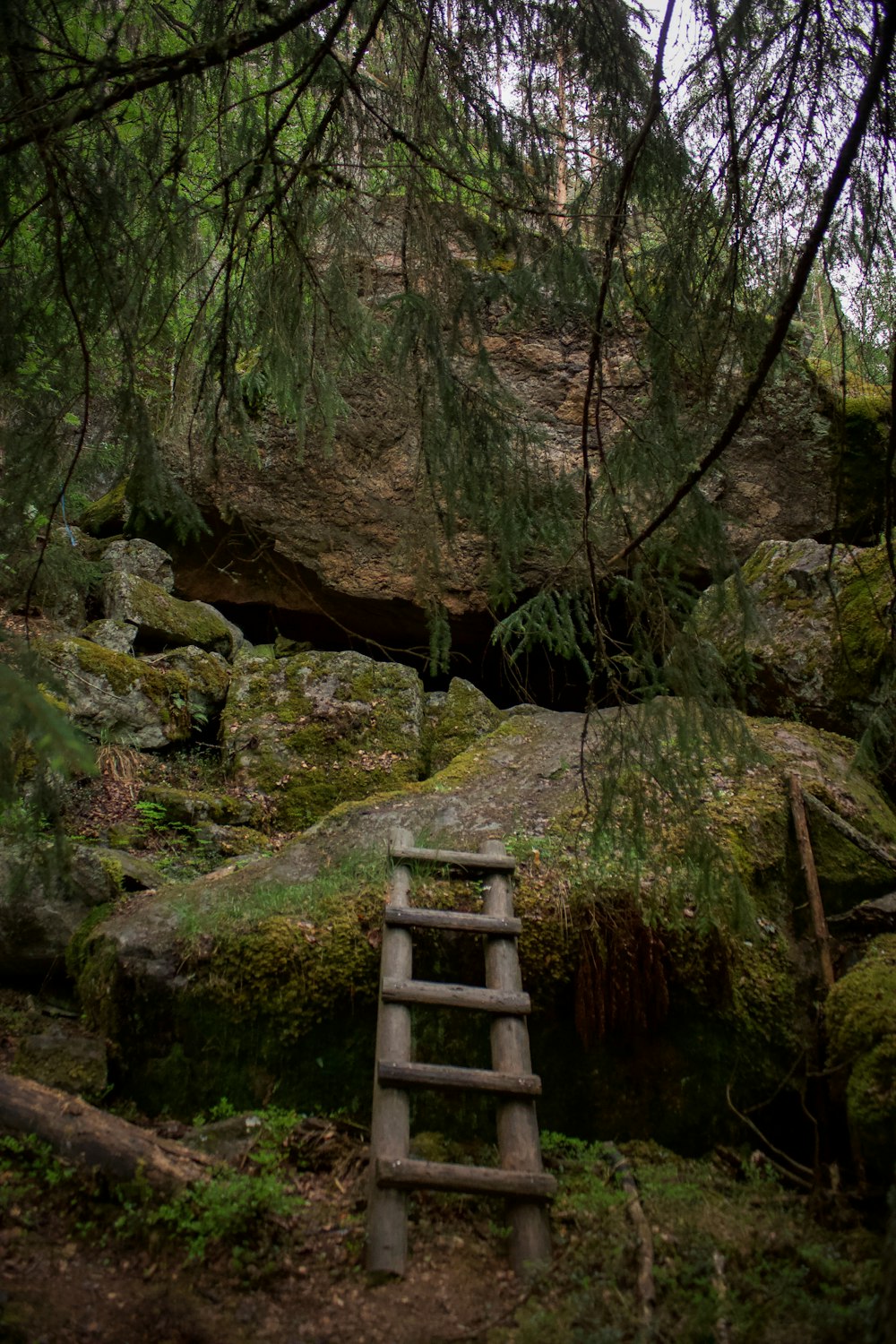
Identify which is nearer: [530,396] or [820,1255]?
[820,1255]

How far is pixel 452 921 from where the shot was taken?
3.54m

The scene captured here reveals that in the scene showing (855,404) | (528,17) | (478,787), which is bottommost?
(478,787)

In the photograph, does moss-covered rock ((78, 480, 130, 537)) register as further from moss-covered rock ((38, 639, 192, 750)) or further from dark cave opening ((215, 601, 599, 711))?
moss-covered rock ((38, 639, 192, 750))

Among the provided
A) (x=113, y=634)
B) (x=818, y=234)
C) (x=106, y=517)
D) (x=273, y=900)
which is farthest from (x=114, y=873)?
(x=106, y=517)

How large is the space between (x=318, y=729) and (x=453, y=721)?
43.1 inches

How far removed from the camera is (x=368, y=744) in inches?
254

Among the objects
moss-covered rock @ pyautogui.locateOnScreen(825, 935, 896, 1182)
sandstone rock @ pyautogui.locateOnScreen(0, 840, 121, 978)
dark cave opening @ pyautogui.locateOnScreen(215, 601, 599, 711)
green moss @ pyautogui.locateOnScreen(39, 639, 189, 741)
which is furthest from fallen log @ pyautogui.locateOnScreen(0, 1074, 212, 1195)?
dark cave opening @ pyautogui.locateOnScreen(215, 601, 599, 711)

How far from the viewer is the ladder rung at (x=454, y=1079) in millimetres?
2912

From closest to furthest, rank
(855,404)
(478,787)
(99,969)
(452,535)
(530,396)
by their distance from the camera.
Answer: (452,535)
(99,969)
(478,787)
(855,404)
(530,396)

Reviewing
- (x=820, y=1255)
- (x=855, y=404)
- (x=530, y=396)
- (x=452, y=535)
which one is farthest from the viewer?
(x=530, y=396)

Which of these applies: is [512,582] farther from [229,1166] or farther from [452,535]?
[229,1166]

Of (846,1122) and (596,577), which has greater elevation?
(596,577)

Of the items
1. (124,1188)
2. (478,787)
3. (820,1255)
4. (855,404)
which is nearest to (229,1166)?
(124,1188)

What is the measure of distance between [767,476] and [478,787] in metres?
4.43
